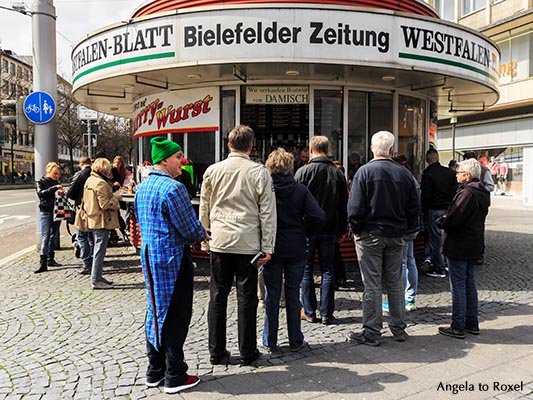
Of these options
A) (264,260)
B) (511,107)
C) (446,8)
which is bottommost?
(264,260)

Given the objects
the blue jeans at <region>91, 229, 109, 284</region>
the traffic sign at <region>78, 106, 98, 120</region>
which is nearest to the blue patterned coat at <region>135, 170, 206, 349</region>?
the blue jeans at <region>91, 229, 109, 284</region>

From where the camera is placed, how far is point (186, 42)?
20.9 feet

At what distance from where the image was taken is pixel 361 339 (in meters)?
4.34

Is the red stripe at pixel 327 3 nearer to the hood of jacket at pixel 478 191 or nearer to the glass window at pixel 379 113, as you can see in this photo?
the glass window at pixel 379 113

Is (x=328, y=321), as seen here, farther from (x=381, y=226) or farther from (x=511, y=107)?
(x=511, y=107)

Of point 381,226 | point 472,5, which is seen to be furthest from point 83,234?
point 472,5

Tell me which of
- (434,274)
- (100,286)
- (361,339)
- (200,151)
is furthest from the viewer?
(200,151)

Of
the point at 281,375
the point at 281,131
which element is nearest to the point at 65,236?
the point at 281,131

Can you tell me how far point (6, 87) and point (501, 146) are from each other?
1751 inches

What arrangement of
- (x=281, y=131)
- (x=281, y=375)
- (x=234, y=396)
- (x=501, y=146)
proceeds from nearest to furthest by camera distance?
(x=234, y=396) < (x=281, y=375) < (x=281, y=131) < (x=501, y=146)

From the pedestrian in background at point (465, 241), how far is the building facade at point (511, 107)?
59.1 ft

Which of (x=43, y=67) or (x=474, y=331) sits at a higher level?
(x=43, y=67)

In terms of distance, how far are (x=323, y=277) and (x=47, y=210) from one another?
16.1 feet

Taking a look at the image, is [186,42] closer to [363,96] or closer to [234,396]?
[363,96]
